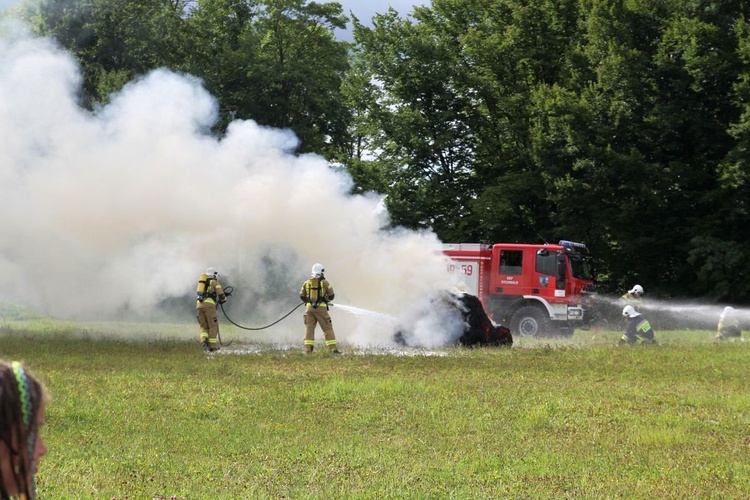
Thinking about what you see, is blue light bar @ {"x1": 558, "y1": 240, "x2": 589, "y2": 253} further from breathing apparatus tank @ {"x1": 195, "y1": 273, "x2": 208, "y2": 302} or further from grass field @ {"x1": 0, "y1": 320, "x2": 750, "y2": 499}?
breathing apparatus tank @ {"x1": 195, "y1": 273, "x2": 208, "y2": 302}

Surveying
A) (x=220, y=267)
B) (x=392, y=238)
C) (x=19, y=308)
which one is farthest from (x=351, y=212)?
(x=19, y=308)

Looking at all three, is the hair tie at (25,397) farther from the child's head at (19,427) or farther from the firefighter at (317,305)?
the firefighter at (317,305)

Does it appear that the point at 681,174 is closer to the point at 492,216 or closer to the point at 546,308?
the point at 492,216

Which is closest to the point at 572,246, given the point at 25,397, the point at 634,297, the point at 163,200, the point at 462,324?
the point at 634,297

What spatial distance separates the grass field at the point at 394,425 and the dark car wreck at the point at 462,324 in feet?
8.18

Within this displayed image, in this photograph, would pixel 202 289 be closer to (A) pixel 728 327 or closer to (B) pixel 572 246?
(B) pixel 572 246

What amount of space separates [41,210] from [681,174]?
21.0m

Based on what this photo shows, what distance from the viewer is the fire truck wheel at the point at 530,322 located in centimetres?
2475

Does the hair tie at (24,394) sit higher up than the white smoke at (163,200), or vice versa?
the white smoke at (163,200)

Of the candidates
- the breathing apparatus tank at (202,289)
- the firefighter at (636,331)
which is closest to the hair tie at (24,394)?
the breathing apparatus tank at (202,289)

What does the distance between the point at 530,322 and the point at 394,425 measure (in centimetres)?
1578

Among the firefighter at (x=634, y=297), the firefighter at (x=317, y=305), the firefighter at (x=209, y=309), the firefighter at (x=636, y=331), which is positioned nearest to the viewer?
the firefighter at (x=317, y=305)

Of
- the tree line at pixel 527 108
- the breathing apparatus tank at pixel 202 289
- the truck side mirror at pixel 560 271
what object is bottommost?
the breathing apparatus tank at pixel 202 289

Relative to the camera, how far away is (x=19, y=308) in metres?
30.7
